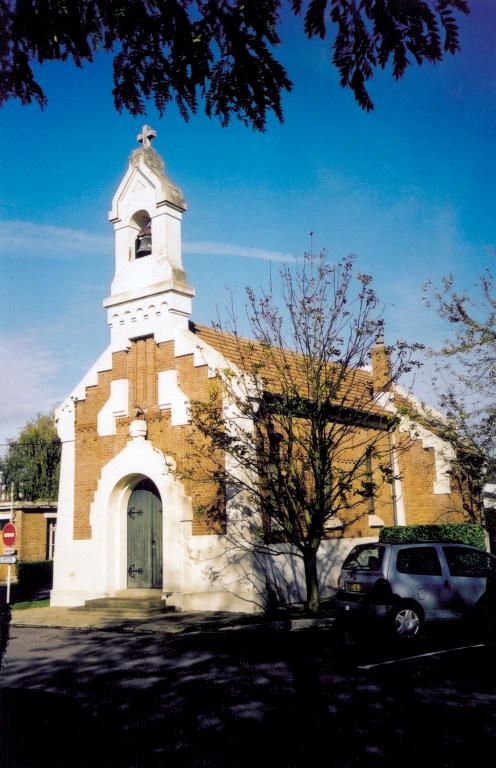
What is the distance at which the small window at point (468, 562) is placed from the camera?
40.4 ft

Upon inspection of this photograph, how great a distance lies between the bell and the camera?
19672 mm

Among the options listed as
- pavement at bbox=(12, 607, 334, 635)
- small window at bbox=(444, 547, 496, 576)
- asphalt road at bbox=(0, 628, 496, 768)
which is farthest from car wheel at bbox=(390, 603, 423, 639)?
pavement at bbox=(12, 607, 334, 635)

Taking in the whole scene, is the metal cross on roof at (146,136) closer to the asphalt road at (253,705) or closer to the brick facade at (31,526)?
the asphalt road at (253,705)

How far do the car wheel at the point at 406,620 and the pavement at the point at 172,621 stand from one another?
249cm

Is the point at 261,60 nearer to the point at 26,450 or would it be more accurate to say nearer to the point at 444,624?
the point at 444,624

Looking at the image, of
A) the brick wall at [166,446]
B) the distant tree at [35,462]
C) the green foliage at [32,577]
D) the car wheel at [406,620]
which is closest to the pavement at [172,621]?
the brick wall at [166,446]

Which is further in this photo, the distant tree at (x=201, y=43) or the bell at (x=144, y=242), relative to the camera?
the bell at (x=144, y=242)

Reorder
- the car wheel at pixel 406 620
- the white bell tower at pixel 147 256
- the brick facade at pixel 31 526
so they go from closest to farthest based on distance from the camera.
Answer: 1. the car wheel at pixel 406 620
2. the white bell tower at pixel 147 256
3. the brick facade at pixel 31 526

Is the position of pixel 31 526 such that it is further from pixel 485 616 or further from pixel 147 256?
pixel 485 616

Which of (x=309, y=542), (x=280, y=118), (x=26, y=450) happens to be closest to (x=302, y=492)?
(x=309, y=542)

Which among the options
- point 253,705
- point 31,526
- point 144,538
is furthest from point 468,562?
point 31,526

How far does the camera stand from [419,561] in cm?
1219

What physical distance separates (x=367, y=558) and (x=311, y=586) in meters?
2.34

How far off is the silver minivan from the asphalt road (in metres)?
0.52
